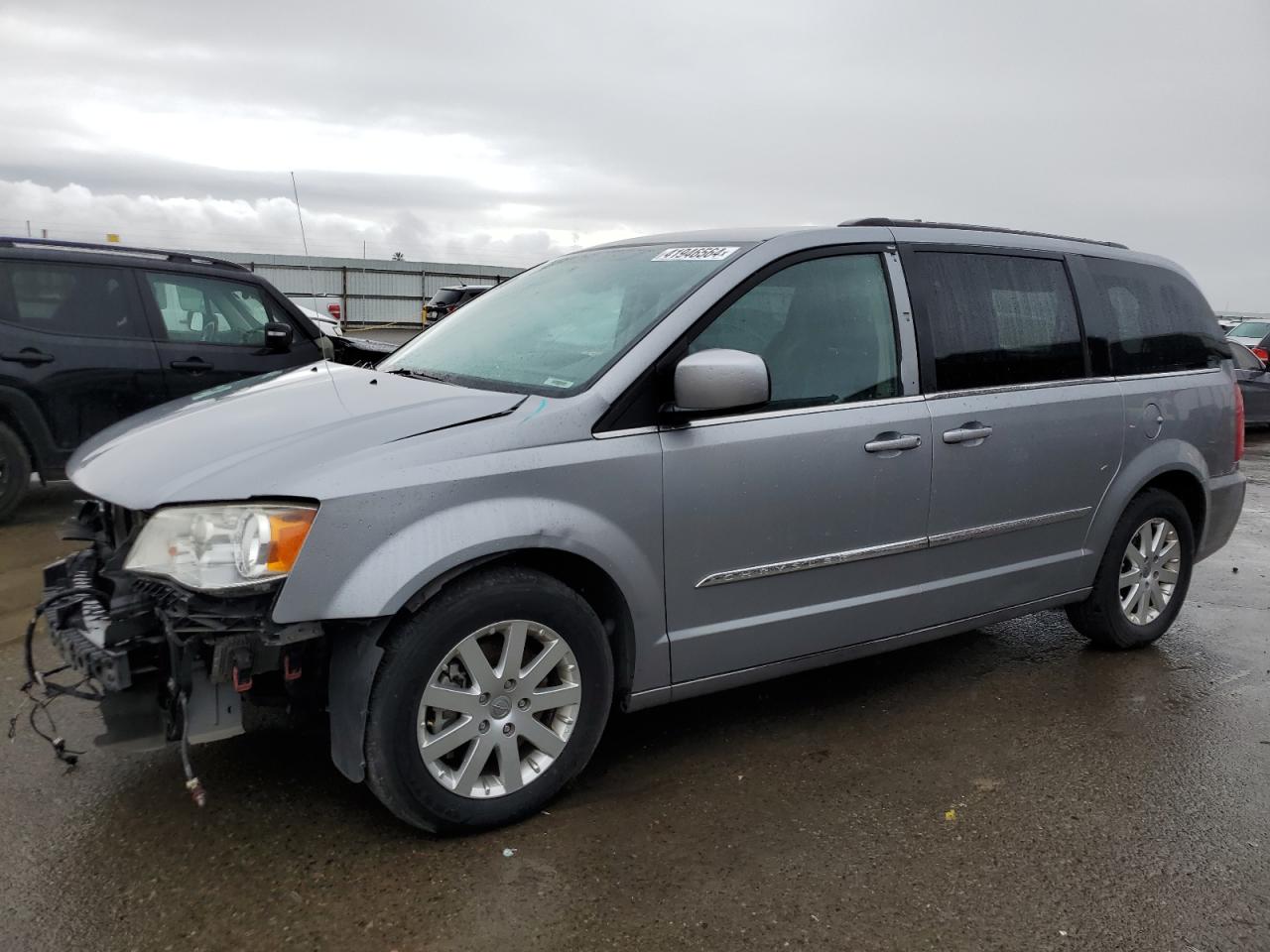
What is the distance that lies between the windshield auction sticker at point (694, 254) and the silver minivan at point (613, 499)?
2cm

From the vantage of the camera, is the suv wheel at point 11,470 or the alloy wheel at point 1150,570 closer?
the alloy wheel at point 1150,570

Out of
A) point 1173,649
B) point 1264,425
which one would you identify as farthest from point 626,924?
point 1264,425

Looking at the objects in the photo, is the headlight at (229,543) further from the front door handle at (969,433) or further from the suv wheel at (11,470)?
the suv wheel at (11,470)

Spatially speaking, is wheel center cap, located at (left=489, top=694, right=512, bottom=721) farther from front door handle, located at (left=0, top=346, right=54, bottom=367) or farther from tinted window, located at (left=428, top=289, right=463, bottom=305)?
front door handle, located at (left=0, top=346, right=54, bottom=367)

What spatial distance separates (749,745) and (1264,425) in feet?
47.4

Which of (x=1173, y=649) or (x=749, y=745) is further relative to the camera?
(x=1173, y=649)

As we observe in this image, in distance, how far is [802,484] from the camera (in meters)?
3.43

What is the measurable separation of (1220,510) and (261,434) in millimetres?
4487

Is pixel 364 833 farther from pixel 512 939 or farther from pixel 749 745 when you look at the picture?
pixel 749 745

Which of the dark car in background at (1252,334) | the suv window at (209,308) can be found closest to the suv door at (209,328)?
the suv window at (209,308)

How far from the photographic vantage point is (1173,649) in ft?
16.5

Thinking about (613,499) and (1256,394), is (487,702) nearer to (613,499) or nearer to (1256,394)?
(613,499)

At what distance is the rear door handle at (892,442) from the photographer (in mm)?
3605

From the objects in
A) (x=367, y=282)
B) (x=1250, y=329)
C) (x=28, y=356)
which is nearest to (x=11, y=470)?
(x=28, y=356)
